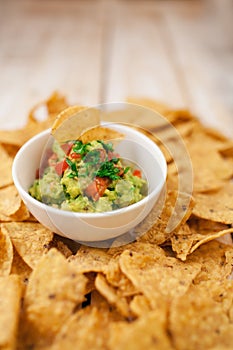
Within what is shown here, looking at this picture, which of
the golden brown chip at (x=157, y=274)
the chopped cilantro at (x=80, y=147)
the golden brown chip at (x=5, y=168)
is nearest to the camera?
the golden brown chip at (x=157, y=274)

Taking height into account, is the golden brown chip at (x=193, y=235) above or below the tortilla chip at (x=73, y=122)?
below

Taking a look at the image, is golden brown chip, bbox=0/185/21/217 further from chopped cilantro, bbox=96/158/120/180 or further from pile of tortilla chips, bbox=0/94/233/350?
chopped cilantro, bbox=96/158/120/180


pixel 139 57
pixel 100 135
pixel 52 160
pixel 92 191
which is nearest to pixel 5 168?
pixel 52 160

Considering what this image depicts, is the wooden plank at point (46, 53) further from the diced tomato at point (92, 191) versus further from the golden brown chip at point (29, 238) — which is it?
the diced tomato at point (92, 191)

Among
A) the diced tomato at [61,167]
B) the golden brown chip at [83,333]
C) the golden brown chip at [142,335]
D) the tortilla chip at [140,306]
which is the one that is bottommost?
the golden brown chip at [83,333]

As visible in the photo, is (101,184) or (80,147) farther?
(80,147)

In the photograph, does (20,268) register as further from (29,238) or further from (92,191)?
(92,191)

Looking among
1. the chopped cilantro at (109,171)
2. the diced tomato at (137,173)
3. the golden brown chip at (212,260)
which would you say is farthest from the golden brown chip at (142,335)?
the diced tomato at (137,173)

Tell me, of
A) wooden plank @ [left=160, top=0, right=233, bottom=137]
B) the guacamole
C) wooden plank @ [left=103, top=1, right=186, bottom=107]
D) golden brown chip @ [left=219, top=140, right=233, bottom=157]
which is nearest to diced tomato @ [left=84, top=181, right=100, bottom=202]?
the guacamole
